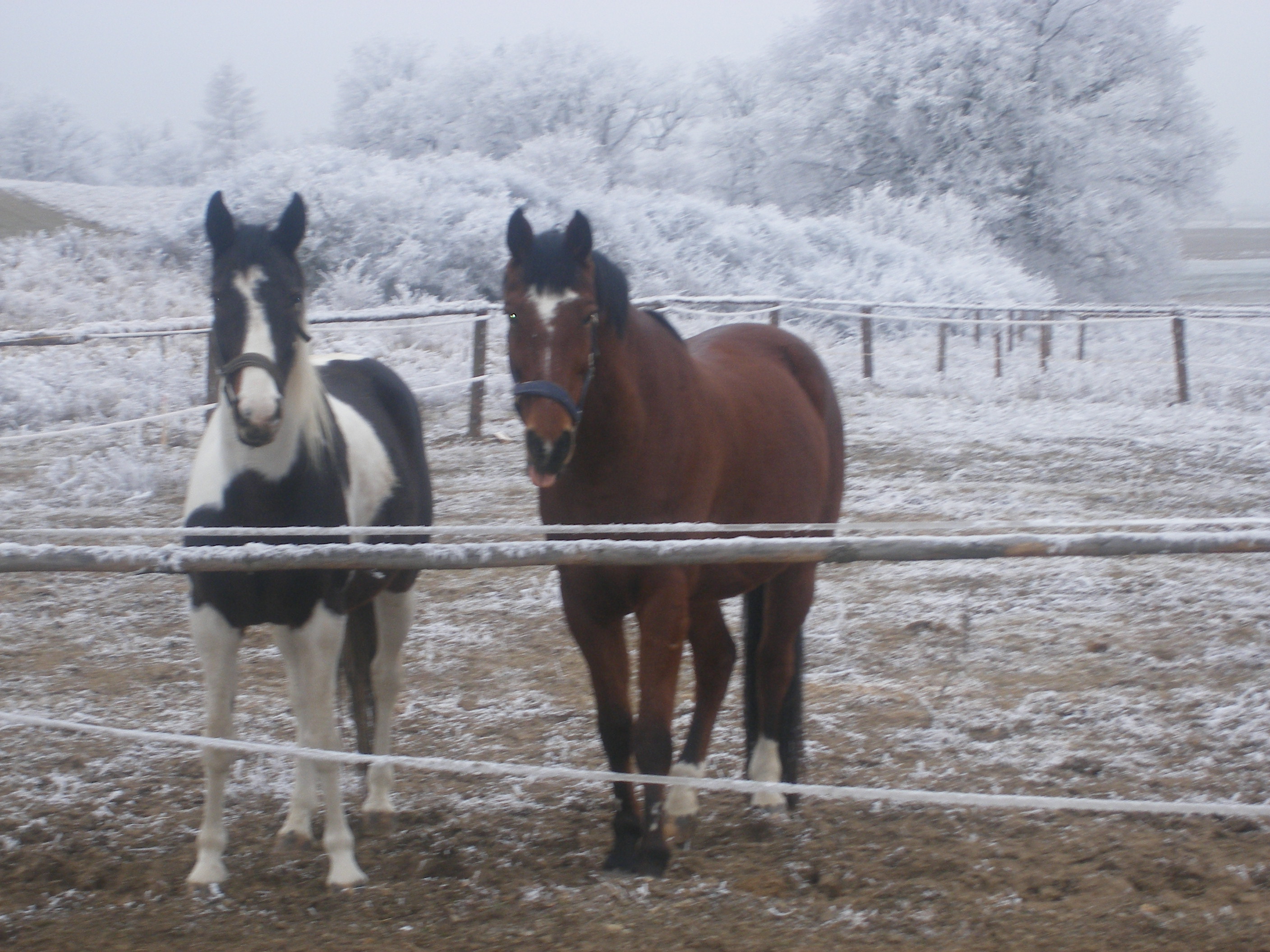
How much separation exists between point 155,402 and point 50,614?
22.5 ft

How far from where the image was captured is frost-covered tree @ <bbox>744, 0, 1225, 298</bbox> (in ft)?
80.8

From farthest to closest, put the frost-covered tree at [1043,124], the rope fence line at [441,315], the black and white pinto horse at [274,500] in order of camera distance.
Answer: the frost-covered tree at [1043,124], the rope fence line at [441,315], the black and white pinto horse at [274,500]

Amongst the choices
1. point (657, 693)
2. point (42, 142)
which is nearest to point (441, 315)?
point (657, 693)

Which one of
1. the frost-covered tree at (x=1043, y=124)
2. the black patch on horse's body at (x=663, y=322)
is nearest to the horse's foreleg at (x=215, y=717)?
the black patch on horse's body at (x=663, y=322)

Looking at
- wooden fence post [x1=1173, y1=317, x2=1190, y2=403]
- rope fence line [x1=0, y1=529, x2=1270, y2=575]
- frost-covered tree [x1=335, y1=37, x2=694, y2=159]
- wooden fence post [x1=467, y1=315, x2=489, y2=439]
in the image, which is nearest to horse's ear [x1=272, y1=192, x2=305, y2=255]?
rope fence line [x1=0, y1=529, x2=1270, y2=575]

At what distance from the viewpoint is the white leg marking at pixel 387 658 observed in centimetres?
338

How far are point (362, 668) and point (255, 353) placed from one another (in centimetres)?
124

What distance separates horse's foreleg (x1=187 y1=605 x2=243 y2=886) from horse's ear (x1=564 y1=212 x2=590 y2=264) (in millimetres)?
1250

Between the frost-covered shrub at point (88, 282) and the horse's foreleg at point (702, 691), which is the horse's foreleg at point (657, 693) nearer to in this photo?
the horse's foreleg at point (702, 691)

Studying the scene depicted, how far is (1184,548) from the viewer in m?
1.90

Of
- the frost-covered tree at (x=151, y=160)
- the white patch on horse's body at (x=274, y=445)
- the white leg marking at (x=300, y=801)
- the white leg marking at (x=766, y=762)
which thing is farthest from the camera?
the frost-covered tree at (x=151, y=160)

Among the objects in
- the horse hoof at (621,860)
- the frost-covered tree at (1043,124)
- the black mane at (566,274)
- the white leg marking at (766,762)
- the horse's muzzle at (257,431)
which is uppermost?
the frost-covered tree at (1043,124)

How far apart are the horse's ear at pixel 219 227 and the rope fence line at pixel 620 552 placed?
2.95 feet

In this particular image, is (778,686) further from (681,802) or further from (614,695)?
(614,695)
